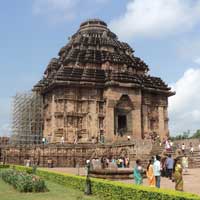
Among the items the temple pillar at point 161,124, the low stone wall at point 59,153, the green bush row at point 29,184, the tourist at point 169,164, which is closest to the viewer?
the green bush row at point 29,184

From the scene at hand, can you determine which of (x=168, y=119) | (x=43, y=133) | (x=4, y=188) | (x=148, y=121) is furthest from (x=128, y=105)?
(x=4, y=188)

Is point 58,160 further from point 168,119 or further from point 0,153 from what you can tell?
point 168,119

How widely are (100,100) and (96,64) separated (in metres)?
5.01

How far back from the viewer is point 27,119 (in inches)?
1786

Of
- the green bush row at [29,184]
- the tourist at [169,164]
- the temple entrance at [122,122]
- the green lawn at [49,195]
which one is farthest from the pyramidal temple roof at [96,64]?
the green lawn at [49,195]

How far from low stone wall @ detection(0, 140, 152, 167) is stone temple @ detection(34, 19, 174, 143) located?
12.9 feet

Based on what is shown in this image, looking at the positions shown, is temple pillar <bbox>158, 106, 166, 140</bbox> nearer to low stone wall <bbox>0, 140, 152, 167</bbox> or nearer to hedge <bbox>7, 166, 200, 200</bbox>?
low stone wall <bbox>0, 140, 152, 167</bbox>

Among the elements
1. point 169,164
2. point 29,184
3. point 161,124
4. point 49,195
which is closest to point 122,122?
point 161,124

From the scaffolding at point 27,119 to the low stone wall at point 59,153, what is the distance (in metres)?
7.40

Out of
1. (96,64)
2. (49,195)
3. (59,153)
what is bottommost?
(49,195)

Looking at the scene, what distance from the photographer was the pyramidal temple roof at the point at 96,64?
40.0 meters

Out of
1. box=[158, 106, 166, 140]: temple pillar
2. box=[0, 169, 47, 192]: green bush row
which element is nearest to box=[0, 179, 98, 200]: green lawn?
box=[0, 169, 47, 192]: green bush row

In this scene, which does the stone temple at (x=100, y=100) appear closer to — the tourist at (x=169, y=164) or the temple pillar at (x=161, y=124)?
the temple pillar at (x=161, y=124)

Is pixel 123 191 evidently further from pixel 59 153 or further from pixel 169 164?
pixel 59 153
